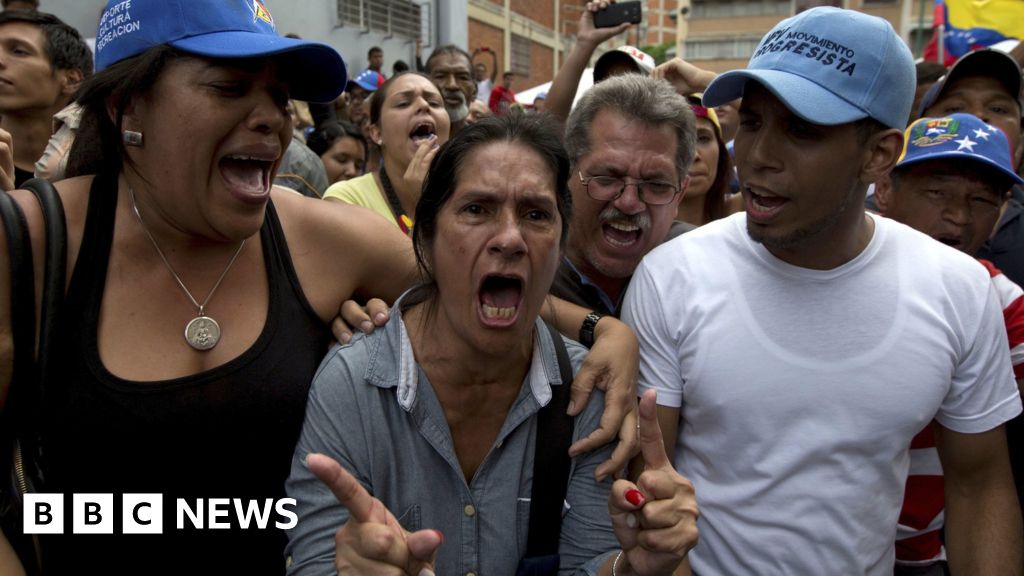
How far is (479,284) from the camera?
1965 millimetres

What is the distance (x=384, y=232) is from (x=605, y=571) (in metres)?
1.12

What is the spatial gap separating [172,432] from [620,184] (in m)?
1.61

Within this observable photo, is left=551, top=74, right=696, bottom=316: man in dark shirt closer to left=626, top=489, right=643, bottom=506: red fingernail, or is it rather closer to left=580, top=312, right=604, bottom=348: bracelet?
left=580, top=312, right=604, bottom=348: bracelet

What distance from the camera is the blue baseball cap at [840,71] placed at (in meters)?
1.99

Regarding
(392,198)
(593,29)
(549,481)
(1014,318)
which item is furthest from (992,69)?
(549,481)

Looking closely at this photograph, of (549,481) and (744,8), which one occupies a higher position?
(549,481)

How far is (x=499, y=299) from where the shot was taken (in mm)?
1982

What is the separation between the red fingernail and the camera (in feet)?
5.42

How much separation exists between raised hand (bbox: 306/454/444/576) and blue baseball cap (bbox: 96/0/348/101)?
1.02 metres

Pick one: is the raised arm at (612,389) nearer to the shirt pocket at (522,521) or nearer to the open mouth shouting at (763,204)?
the shirt pocket at (522,521)

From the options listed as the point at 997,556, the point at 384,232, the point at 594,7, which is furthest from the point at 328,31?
the point at 997,556

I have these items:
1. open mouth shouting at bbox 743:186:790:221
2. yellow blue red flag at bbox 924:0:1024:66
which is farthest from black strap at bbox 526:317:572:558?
yellow blue red flag at bbox 924:0:1024:66

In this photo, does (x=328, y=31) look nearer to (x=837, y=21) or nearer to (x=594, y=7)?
(x=594, y=7)

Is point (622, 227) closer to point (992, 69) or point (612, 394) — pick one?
point (612, 394)
